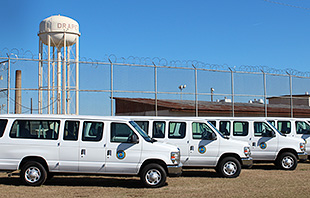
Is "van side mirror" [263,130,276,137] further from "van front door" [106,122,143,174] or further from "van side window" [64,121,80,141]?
"van side window" [64,121,80,141]

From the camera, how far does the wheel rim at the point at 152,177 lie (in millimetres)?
10211

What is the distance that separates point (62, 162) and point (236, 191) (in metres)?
4.37

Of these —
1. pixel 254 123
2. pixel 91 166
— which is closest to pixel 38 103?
pixel 91 166

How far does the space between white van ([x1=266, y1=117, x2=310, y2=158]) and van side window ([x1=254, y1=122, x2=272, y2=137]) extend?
5.58 feet

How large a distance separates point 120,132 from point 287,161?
22.3ft

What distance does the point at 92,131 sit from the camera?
10.4 m

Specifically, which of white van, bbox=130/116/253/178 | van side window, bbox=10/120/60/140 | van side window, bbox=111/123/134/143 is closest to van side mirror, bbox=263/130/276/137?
white van, bbox=130/116/253/178

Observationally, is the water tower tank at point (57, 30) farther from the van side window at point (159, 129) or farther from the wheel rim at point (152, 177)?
the wheel rim at point (152, 177)

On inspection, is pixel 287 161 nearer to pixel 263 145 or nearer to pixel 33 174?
pixel 263 145

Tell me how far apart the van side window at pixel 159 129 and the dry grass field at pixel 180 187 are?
4.64 ft

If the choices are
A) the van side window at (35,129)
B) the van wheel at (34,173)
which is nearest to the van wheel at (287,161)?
the van side window at (35,129)

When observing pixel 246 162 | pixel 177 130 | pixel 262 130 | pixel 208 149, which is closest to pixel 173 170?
pixel 208 149

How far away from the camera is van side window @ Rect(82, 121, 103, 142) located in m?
10.3

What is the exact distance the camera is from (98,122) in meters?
10.4
